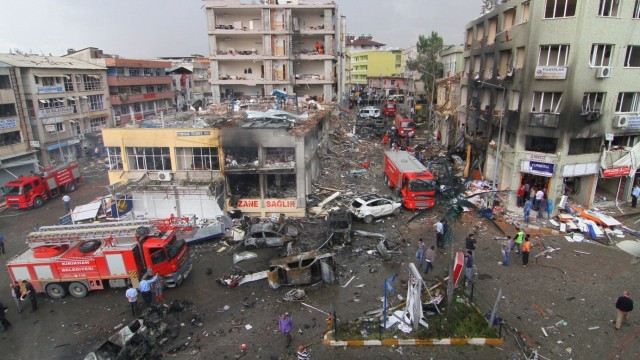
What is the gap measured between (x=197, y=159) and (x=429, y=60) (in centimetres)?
4680

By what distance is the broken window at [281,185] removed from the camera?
22.9 meters

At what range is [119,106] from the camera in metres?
47.0

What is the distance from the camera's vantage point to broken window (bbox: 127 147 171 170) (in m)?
22.0

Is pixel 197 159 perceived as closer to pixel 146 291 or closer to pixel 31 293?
pixel 146 291

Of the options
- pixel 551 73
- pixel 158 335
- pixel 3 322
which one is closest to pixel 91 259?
pixel 3 322

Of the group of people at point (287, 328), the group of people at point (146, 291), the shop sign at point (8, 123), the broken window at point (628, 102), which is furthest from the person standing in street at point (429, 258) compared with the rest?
the shop sign at point (8, 123)

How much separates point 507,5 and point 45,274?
28852 millimetres

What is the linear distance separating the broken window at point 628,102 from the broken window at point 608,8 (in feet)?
14.3

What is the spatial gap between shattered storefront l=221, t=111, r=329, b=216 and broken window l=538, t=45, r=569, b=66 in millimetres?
13571

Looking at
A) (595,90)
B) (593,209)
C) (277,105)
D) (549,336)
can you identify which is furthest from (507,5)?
(549,336)

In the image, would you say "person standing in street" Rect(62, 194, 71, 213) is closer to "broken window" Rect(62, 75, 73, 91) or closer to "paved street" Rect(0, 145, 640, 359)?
"paved street" Rect(0, 145, 640, 359)

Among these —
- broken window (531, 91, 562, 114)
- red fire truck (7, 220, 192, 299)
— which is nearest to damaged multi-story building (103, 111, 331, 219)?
red fire truck (7, 220, 192, 299)

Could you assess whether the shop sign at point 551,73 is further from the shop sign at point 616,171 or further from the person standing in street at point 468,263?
the person standing in street at point 468,263

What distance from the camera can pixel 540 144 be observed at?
885 inches
